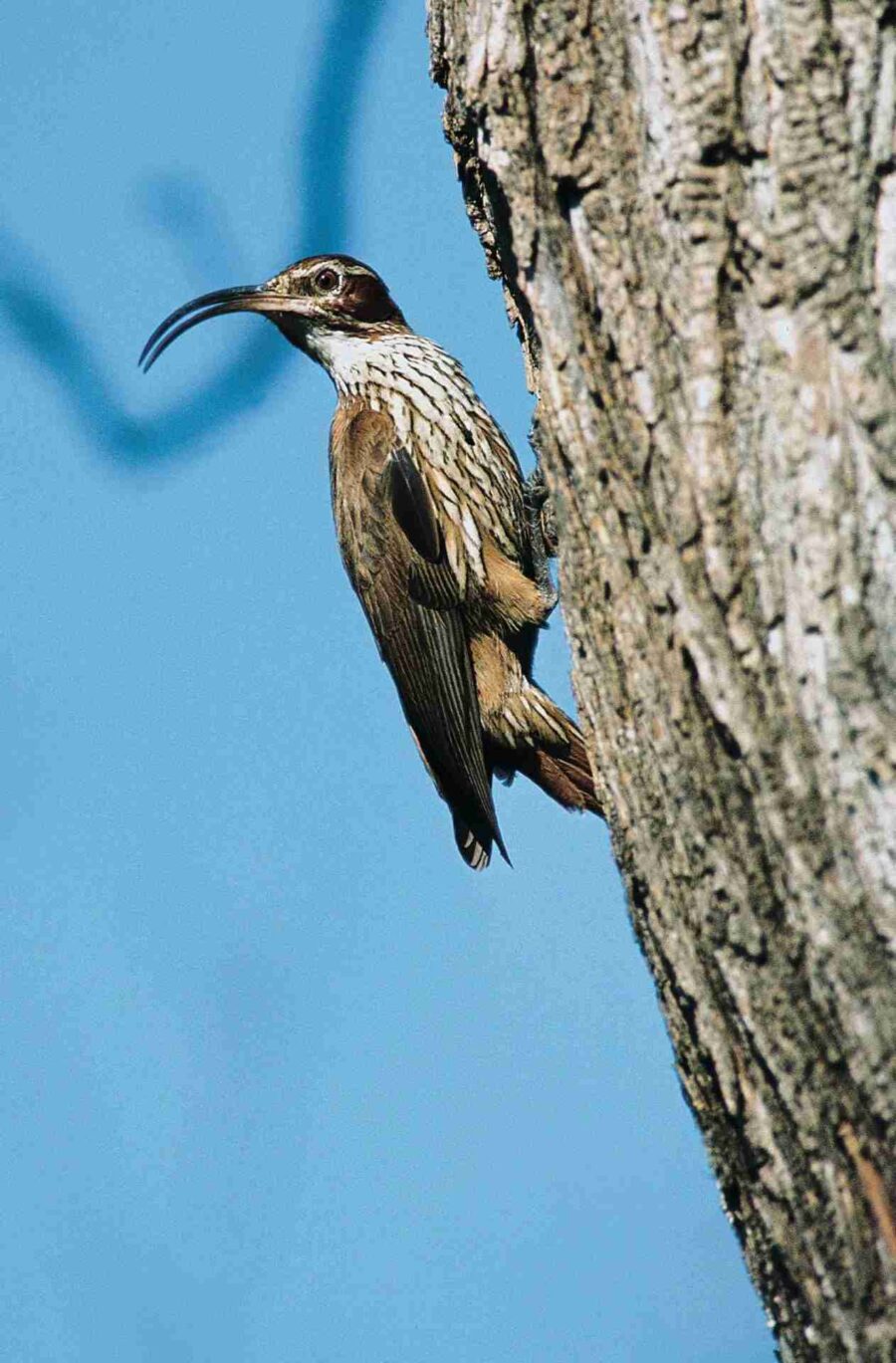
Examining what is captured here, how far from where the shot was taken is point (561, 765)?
424 centimetres

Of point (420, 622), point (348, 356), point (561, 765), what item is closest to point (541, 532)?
point (420, 622)

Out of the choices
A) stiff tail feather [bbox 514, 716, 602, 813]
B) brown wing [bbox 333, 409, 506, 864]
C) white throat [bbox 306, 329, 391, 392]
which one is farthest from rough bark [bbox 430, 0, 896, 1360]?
white throat [bbox 306, 329, 391, 392]

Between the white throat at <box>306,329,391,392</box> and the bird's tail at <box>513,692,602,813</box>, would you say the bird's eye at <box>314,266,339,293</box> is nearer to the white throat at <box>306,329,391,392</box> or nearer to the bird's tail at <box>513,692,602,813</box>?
the white throat at <box>306,329,391,392</box>

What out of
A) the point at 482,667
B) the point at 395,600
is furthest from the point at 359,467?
the point at 482,667

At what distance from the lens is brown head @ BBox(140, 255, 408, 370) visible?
495 cm

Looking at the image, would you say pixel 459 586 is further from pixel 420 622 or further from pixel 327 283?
pixel 327 283

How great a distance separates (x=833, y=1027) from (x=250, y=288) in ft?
12.6

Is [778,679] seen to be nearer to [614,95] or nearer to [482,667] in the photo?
[614,95]

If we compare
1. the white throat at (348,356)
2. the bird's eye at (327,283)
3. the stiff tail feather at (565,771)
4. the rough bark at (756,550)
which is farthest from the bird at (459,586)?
Result: the rough bark at (756,550)

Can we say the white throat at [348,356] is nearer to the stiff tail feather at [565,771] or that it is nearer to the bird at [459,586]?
the bird at [459,586]

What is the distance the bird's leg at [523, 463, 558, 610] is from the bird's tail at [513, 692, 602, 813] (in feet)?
1.07

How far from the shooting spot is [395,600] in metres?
4.38

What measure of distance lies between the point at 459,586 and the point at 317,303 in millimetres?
1289

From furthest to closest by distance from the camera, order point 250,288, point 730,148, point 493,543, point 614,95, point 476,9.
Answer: point 250,288, point 493,543, point 476,9, point 614,95, point 730,148
